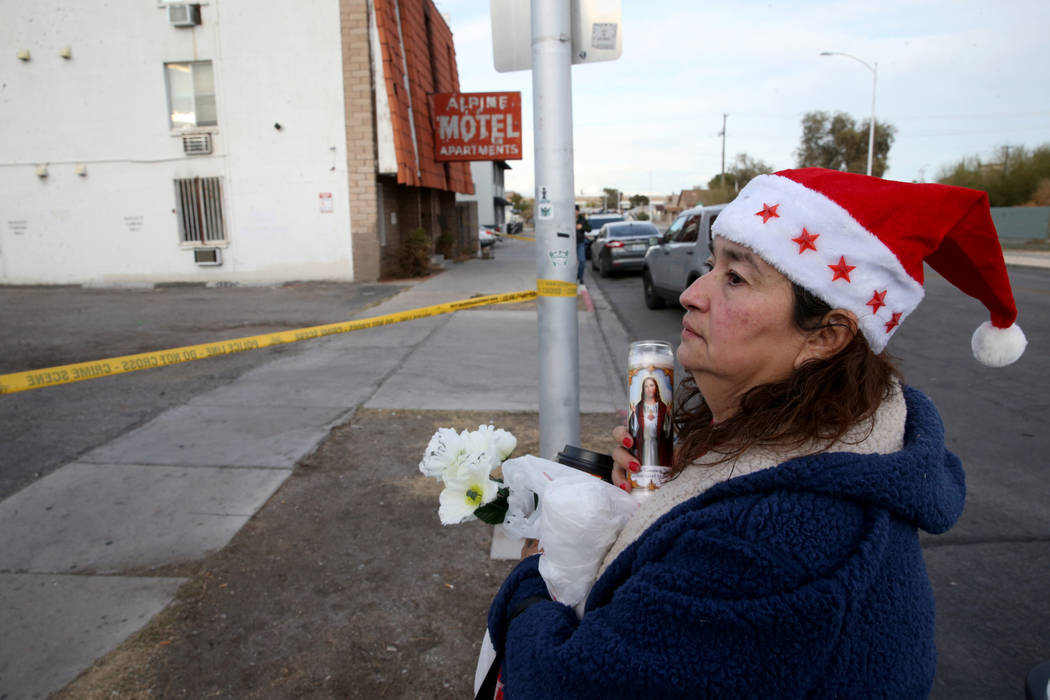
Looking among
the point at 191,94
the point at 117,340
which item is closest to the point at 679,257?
the point at 117,340

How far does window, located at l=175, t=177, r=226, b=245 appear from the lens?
17562 mm

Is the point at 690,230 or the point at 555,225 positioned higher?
the point at 555,225

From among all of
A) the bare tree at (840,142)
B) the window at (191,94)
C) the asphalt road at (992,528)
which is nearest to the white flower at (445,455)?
the asphalt road at (992,528)

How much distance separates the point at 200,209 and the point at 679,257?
12.3m

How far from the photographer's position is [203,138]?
17188mm

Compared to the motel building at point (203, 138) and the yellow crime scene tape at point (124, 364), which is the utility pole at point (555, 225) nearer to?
the yellow crime scene tape at point (124, 364)

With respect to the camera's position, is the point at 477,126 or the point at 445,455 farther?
the point at 477,126

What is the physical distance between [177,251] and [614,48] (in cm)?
1713

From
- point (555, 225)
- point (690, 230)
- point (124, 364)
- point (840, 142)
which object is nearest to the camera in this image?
point (555, 225)

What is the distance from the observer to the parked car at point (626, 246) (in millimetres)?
18828

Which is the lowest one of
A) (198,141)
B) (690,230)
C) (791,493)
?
(791,493)

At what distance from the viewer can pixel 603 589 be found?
1136 mm

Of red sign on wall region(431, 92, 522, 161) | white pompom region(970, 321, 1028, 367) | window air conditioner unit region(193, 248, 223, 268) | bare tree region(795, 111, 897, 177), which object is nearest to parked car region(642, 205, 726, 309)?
red sign on wall region(431, 92, 522, 161)

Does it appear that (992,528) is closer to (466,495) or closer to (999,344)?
(999,344)
